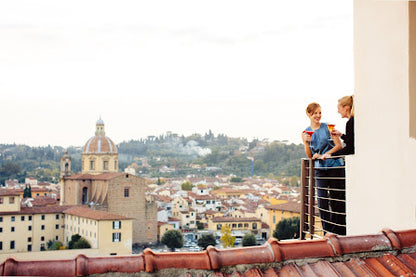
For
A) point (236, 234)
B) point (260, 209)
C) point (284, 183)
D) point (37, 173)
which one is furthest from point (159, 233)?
point (37, 173)

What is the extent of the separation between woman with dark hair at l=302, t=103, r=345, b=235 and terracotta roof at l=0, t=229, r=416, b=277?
1394mm

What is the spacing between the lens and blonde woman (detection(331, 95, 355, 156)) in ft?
10.4

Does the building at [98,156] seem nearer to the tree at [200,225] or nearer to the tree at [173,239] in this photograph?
the tree at [200,225]

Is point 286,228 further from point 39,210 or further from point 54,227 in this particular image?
point 39,210

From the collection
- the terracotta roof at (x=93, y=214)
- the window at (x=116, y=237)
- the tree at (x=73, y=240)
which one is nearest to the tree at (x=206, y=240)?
the terracotta roof at (x=93, y=214)

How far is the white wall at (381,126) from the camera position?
2428mm

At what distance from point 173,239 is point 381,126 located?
124 ft

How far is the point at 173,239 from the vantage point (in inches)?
1560

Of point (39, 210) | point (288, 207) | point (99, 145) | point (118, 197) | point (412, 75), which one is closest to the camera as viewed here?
point (412, 75)

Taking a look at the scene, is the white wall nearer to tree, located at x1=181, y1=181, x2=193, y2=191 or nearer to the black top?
the black top

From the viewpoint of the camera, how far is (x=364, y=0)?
287 cm

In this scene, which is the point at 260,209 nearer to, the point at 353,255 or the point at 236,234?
the point at 236,234

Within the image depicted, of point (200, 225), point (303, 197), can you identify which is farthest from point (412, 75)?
point (200, 225)

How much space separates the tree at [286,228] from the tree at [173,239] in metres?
7.12
